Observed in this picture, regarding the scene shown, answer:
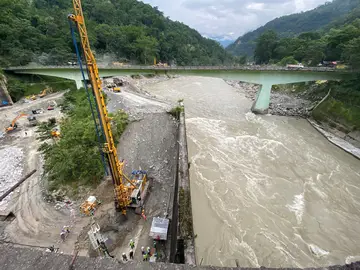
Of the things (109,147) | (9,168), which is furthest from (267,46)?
(9,168)

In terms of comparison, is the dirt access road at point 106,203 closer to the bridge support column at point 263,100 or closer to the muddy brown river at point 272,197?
the muddy brown river at point 272,197

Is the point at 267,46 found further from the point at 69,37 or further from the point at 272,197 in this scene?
the point at 272,197

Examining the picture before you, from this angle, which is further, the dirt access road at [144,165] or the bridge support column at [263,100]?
the bridge support column at [263,100]

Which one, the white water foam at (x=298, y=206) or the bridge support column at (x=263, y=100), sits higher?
the bridge support column at (x=263, y=100)

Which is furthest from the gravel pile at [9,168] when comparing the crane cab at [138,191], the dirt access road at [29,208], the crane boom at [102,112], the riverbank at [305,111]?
the riverbank at [305,111]

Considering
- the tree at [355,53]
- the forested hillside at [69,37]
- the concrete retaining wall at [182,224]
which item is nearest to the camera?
the concrete retaining wall at [182,224]

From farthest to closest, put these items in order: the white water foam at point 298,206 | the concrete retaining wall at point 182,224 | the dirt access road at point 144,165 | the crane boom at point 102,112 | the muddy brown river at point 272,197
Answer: the white water foam at point 298,206, the muddy brown river at point 272,197, the dirt access road at point 144,165, the concrete retaining wall at point 182,224, the crane boom at point 102,112

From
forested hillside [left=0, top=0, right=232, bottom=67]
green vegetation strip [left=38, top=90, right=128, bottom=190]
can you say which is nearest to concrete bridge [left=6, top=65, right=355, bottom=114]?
green vegetation strip [left=38, top=90, right=128, bottom=190]
